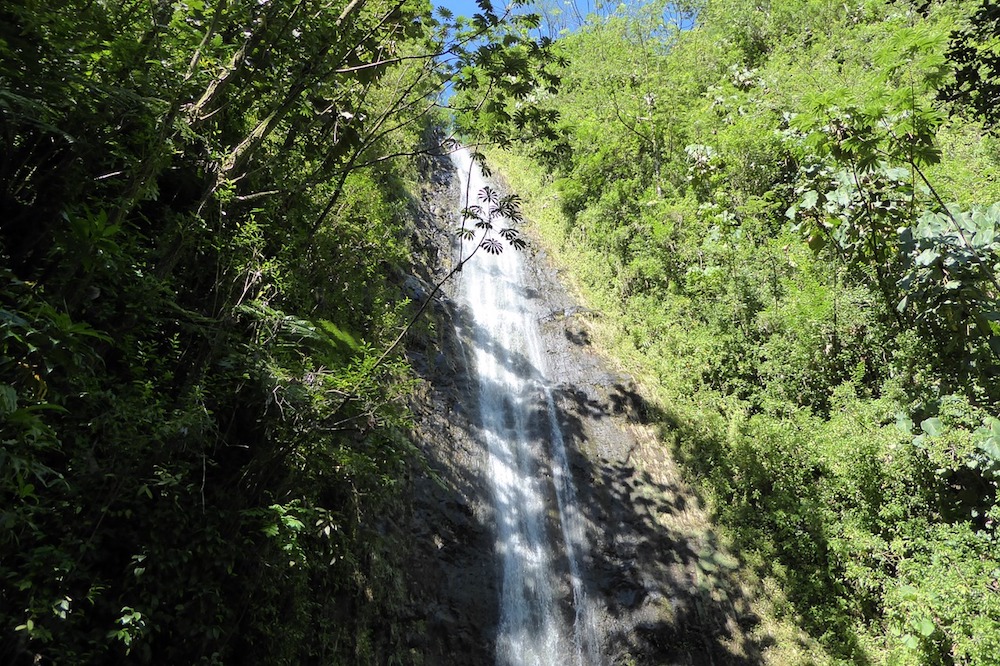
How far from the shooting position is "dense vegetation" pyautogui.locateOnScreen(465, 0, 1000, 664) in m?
5.31

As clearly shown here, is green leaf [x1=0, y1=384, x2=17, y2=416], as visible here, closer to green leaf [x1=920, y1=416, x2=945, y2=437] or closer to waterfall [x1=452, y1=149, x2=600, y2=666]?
waterfall [x1=452, y1=149, x2=600, y2=666]

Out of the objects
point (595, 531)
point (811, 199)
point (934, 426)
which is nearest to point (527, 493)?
point (595, 531)

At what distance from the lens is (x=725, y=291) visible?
33.0 feet

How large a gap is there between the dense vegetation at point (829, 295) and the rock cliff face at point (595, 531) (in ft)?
2.07

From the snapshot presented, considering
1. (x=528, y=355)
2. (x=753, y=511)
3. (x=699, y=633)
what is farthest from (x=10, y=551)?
(x=528, y=355)

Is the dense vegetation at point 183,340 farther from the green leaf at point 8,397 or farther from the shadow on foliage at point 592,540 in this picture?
the shadow on foliage at point 592,540

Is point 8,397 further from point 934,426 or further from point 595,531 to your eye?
point 595,531

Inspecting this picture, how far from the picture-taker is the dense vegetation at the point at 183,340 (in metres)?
2.78

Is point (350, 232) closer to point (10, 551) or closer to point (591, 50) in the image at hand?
point (10, 551)

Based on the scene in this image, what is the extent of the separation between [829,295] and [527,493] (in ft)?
18.7

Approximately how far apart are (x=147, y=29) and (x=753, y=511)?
9133 mm

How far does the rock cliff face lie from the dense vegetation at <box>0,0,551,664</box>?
1.32m

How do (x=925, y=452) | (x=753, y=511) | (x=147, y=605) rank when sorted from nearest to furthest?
(x=147, y=605) < (x=925, y=452) < (x=753, y=511)

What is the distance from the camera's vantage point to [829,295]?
26.9 feet
